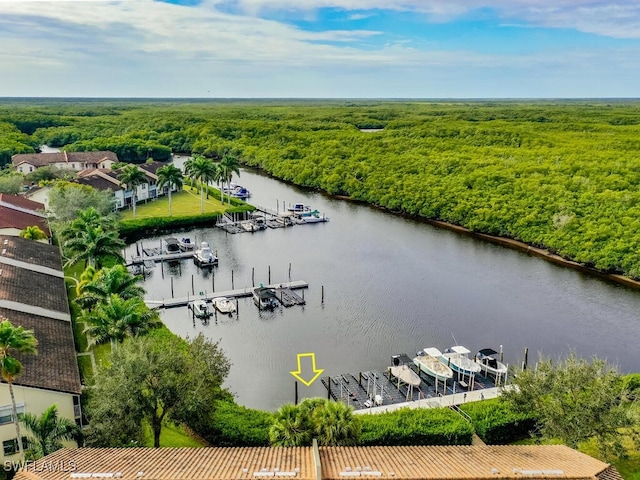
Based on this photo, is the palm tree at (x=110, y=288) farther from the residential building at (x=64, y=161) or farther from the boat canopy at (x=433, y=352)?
the residential building at (x=64, y=161)

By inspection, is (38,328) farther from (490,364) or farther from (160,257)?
(160,257)

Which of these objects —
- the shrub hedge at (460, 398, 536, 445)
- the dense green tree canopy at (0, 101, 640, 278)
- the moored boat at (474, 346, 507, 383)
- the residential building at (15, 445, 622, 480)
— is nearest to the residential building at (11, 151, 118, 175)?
the dense green tree canopy at (0, 101, 640, 278)

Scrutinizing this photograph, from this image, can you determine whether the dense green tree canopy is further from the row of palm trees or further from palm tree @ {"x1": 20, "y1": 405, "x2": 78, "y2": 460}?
palm tree @ {"x1": 20, "y1": 405, "x2": 78, "y2": 460}

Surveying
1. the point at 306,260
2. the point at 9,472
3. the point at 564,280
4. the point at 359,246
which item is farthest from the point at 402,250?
the point at 9,472

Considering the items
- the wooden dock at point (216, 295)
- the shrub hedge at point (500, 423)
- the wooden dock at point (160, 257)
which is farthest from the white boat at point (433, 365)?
the wooden dock at point (160, 257)

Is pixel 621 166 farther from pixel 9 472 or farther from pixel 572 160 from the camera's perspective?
pixel 9 472
